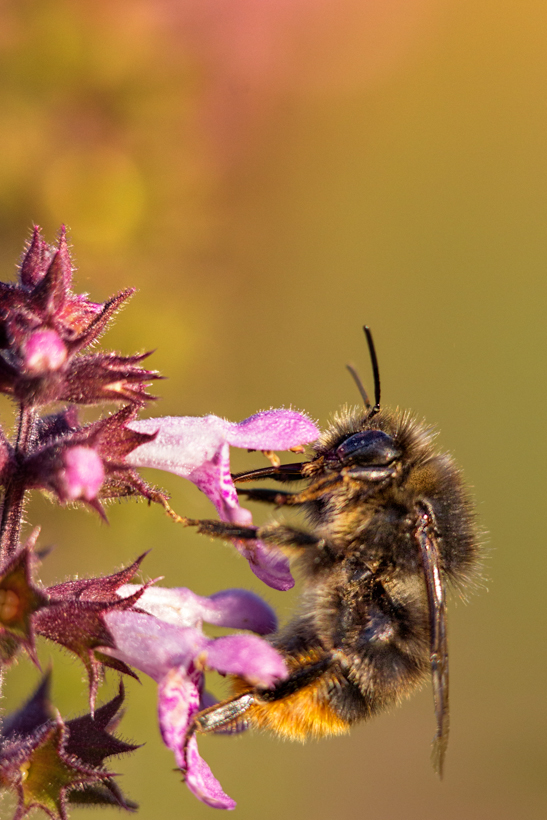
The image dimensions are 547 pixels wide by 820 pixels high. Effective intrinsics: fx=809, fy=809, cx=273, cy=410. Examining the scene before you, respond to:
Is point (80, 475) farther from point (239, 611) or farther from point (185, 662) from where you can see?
point (239, 611)

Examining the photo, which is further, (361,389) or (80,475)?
(361,389)

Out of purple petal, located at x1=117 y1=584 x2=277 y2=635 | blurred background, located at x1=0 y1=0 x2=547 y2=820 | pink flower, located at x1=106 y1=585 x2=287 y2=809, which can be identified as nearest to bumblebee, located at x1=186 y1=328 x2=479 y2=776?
purple petal, located at x1=117 y1=584 x2=277 y2=635

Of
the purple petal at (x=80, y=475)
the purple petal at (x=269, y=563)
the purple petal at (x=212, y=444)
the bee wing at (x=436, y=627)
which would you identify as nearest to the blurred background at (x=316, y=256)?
the purple petal at (x=269, y=563)

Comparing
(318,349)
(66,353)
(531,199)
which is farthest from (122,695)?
(531,199)

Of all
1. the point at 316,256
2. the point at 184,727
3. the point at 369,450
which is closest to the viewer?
the point at 184,727

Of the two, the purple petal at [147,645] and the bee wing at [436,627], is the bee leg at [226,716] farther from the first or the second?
the bee wing at [436,627]

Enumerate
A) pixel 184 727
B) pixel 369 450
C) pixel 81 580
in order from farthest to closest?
pixel 369 450 → pixel 81 580 → pixel 184 727

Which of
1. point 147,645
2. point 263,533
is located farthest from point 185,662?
point 263,533

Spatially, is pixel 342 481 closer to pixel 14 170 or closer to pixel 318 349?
pixel 14 170
